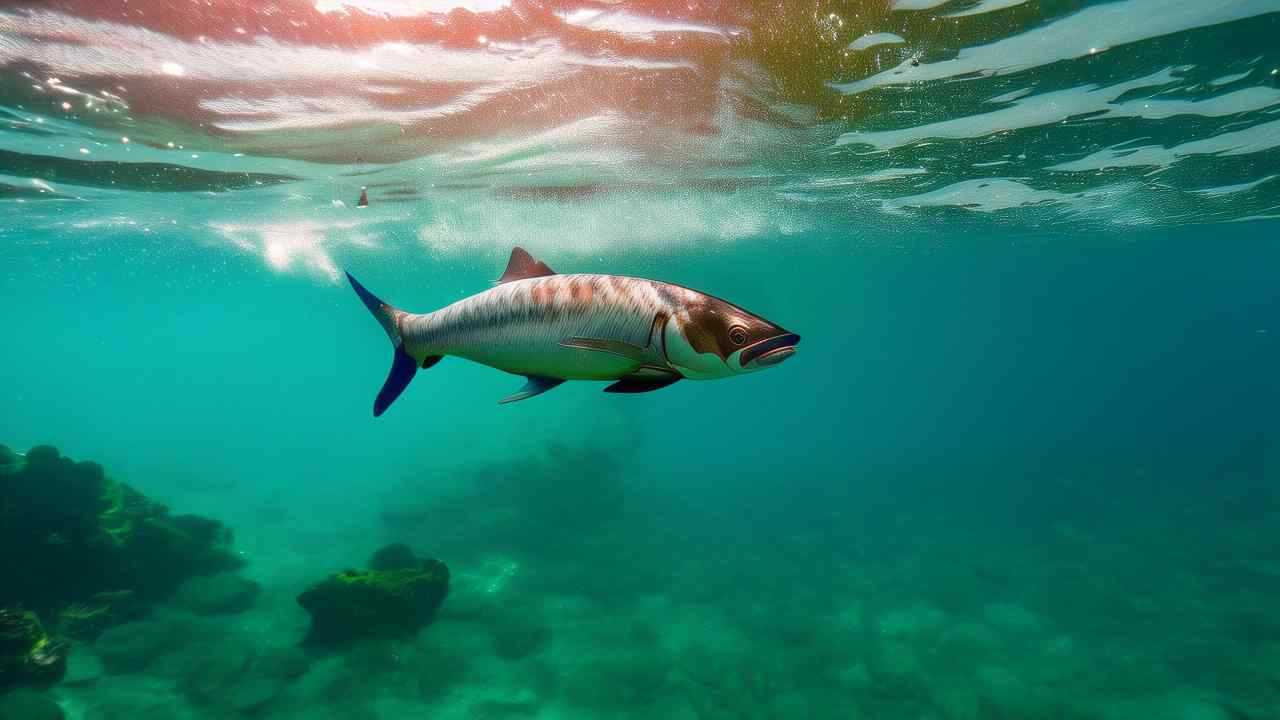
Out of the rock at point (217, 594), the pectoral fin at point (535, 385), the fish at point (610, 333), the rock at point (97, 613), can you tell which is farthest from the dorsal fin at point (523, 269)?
the rock at point (217, 594)

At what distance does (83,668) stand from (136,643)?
0.98 m

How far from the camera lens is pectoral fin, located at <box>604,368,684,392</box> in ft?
6.70

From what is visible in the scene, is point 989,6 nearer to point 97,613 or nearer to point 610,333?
point 610,333

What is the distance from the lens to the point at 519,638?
40.3 ft

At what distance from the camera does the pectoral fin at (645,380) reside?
2.04 metres

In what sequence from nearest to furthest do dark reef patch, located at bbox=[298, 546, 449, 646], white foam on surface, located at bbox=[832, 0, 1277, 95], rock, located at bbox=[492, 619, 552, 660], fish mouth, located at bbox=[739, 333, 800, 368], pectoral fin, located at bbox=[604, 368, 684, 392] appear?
fish mouth, located at bbox=[739, 333, 800, 368]
pectoral fin, located at bbox=[604, 368, 684, 392]
white foam on surface, located at bbox=[832, 0, 1277, 95]
rock, located at bbox=[492, 619, 552, 660]
dark reef patch, located at bbox=[298, 546, 449, 646]

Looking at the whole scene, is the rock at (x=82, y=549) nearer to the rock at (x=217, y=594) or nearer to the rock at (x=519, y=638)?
the rock at (x=217, y=594)

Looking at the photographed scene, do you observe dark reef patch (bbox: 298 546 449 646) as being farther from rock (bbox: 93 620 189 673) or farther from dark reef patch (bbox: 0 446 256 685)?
dark reef patch (bbox: 0 446 256 685)

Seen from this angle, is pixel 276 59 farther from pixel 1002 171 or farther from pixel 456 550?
pixel 1002 171

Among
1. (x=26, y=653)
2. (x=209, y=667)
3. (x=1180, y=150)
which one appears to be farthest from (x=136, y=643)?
(x=1180, y=150)

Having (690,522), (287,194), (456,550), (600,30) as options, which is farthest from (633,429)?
(600,30)

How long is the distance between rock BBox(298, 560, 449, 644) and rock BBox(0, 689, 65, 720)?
370 cm

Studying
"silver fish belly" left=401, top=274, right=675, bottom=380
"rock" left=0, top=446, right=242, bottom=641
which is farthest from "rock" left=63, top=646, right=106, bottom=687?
"silver fish belly" left=401, top=274, right=675, bottom=380

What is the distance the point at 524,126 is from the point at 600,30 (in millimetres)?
5127
